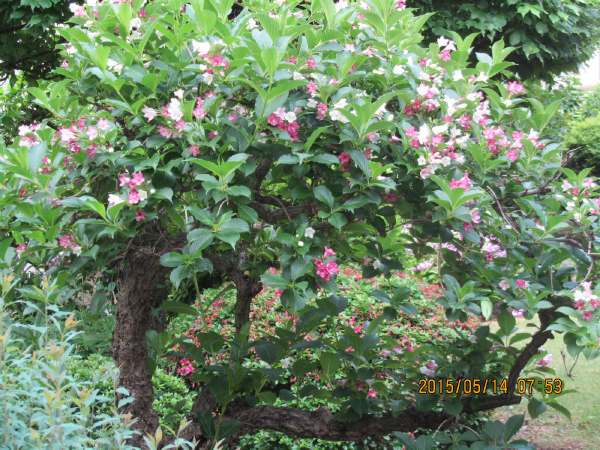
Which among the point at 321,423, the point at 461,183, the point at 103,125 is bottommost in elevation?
the point at 321,423

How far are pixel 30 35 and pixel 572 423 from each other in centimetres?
555

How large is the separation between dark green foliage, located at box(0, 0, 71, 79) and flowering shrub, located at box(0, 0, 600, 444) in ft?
11.7

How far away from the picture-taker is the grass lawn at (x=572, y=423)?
4.36m

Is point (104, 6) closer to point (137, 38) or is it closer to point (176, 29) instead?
point (137, 38)

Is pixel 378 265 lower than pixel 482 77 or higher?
lower

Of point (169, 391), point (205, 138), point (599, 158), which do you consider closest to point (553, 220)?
point (205, 138)

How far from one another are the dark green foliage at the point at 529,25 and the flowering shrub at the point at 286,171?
395 centimetres

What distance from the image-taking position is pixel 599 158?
9891 mm

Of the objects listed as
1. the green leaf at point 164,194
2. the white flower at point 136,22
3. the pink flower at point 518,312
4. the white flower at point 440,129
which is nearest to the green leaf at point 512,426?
the pink flower at point 518,312

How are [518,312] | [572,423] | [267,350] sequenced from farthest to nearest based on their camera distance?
1. [572,423]
2. [267,350]
3. [518,312]

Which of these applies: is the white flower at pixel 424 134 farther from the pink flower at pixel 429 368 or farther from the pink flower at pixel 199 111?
the pink flower at pixel 429 368

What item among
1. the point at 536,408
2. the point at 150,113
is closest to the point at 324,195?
the point at 150,113

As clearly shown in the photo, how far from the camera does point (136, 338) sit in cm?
264
